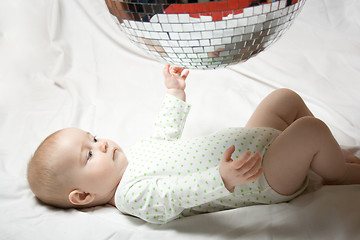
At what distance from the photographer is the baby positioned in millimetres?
840

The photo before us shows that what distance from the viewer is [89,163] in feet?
3.09

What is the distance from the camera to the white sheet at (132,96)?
0.84 metres

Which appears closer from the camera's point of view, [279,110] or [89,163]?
[89,163]

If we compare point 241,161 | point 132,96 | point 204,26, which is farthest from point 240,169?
point 132,96

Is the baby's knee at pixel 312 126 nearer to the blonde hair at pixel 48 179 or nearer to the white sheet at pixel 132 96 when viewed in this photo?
the white sheet at pixel 132 96

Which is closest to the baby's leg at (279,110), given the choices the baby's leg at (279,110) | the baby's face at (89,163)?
the baby's leg at (279,110)

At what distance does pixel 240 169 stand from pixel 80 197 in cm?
40

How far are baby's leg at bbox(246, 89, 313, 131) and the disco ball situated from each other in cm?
46

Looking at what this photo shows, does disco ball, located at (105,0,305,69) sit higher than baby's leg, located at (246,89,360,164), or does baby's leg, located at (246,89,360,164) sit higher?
disco ball, located at (105,0,305,69)

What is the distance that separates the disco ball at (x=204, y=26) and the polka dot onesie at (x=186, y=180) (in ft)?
0.98

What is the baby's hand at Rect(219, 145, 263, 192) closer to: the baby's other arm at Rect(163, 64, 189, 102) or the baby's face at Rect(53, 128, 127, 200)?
the baby's face at Rect(53, 128, 127, 200)

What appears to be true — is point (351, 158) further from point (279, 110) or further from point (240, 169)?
point (240, 169)

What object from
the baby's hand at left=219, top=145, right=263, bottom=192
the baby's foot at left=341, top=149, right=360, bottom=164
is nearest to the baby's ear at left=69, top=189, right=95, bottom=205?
the baby's hand at left=219, top=145, right=263, bottom=192

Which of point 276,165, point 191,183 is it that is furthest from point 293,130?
point 191,183
